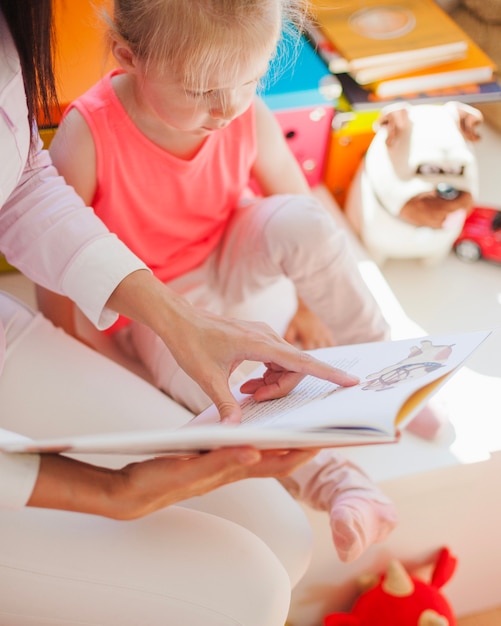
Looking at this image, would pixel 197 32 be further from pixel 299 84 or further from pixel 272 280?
pixel 299 84

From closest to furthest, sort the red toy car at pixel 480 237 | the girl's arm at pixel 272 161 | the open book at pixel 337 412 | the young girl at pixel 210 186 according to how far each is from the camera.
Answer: the open book at pixel 337 412 < the young girl at pixel 210 186 < the girl's arm at pixel 272 161 < the red toy car at pixel 480 237

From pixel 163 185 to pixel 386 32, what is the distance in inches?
24.4

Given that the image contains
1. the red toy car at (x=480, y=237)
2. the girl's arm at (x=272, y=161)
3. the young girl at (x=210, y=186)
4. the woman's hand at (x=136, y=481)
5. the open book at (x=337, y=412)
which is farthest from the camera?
the red toy car at (x=480, y=237)

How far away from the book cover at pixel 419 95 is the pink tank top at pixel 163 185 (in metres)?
0.34

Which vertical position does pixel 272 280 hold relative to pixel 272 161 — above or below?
below

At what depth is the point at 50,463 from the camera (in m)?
0.62

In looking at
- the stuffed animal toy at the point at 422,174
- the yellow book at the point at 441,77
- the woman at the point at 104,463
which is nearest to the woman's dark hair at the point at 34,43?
the woman at the point at 104,463

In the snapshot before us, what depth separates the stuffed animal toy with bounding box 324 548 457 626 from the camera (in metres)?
0.91

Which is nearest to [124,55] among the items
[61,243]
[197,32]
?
[197,32]

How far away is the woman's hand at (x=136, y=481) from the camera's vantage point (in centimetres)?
60

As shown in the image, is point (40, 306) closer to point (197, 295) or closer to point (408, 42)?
point (197, 295)

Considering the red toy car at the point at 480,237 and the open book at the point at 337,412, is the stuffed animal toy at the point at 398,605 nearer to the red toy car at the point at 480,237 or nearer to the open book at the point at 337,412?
the open book at the point at 337,412

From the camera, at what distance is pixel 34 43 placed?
2.19ft

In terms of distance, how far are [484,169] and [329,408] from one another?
98cm
